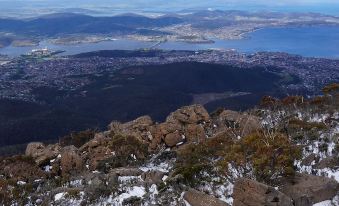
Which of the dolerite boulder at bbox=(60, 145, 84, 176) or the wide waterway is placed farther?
the wide waterway

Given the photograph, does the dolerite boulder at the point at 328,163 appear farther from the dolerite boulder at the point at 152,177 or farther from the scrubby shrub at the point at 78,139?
the scrubby shrub at the point at 78,139

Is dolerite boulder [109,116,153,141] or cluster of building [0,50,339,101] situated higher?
dolerite boulder [109,116,153,141]

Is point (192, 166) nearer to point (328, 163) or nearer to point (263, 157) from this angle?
point (263, 157)

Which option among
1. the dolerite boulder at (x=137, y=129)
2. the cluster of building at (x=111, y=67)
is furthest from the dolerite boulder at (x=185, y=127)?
the cluster of building at (x=111, y=67)

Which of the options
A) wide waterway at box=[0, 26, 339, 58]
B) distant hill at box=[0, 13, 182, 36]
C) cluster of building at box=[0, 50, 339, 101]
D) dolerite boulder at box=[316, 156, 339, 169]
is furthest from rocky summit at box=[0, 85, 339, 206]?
distant hill at box=[0, 13, 182, 36]

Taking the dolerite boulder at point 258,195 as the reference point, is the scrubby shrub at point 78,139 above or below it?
below

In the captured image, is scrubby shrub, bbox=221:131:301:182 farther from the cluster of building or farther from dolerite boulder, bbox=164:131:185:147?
the cluster of building

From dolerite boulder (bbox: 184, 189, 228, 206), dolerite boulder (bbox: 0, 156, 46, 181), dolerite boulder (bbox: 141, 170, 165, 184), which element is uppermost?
dolerite boulder (bbox: 184, 189, 228, 206)

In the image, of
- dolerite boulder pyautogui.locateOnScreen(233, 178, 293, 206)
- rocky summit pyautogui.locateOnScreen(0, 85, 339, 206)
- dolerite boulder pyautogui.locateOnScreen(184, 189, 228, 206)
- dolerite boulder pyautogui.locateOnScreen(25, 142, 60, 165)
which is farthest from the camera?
dolerite boulder pyautogui.locateOnScreen(25, 142, 60, 165)

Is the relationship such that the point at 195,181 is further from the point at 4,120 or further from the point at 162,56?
the point at 162,56
